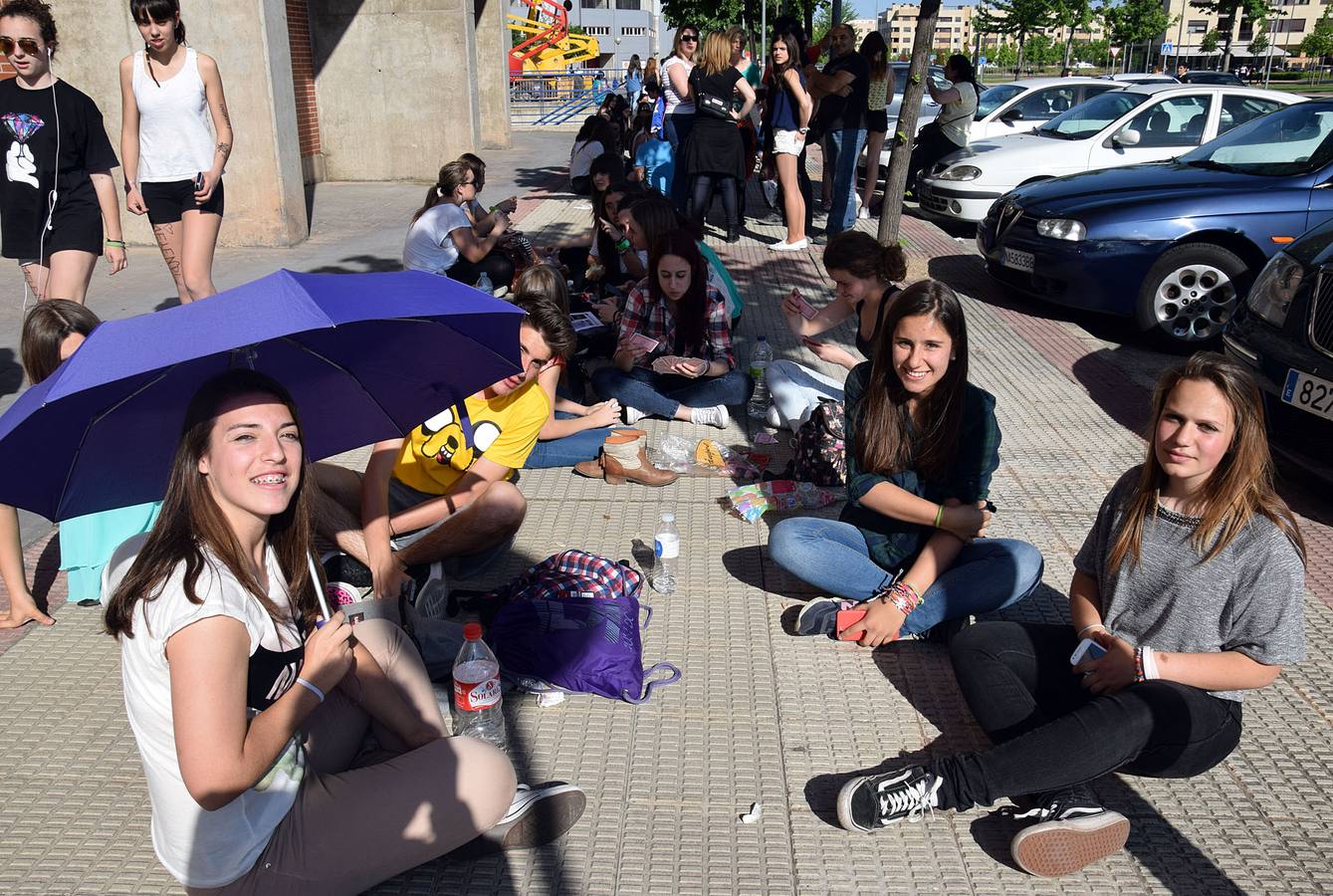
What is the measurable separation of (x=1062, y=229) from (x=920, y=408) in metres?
4.98

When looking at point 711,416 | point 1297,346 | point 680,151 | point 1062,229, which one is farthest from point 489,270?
point 1297,346

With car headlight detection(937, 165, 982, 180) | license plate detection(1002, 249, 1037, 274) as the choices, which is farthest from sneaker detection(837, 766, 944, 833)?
car headlight detection(937, 165, 982, 180)

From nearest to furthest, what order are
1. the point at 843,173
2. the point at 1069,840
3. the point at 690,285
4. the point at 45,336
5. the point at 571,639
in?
1. the point at 1069,840
2. the point at 571,639
3. the point at 45,336
4. the point at 690,285
5. the point at 843,173

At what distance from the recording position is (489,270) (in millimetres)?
7438

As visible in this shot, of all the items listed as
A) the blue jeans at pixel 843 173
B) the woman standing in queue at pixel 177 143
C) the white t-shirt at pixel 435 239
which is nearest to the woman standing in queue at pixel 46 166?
the woman standing in queue at pixel 177 143

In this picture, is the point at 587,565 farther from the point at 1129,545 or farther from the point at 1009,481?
the point at 1009,481

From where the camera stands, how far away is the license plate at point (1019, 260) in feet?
26.6

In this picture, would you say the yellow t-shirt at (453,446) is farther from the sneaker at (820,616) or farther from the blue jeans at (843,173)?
the blue jeans at (843,173)

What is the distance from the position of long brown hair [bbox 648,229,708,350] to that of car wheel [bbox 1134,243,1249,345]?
359 cm

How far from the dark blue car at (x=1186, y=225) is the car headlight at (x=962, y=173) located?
3.34 m

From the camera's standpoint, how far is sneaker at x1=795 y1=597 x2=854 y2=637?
371 cm

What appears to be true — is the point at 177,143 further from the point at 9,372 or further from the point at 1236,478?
the point at 1236,478

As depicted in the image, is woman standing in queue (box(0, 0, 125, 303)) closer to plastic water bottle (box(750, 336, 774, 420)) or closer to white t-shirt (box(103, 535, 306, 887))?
plastic water bottle (box(750, 336, 774, 420))

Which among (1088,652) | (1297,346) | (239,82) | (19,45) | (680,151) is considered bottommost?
(1088,652)
